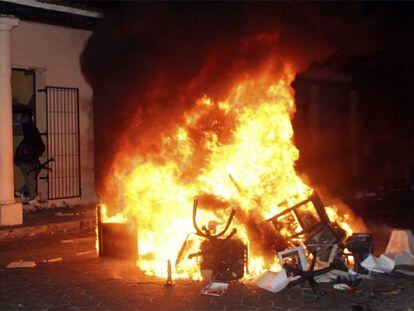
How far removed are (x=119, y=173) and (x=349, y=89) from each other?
47.6 feet

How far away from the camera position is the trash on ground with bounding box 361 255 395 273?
274 inches

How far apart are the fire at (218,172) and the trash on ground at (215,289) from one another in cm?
105

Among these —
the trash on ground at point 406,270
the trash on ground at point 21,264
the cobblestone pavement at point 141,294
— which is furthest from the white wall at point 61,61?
the trash on ground at point 406,270

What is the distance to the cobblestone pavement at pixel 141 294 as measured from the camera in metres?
5.81

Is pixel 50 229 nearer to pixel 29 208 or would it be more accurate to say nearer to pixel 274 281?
pixel 29 208

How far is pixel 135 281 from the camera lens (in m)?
6.86

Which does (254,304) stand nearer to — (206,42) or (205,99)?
(205,99)

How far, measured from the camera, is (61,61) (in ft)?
43.0

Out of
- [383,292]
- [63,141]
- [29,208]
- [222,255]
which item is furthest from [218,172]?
[63,141]

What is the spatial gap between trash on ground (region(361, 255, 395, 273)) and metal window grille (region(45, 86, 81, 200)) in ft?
28.3

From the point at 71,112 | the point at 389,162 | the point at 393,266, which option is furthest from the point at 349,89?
the point at 393,266

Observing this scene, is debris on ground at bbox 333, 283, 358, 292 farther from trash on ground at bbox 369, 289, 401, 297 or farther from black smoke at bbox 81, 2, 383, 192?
black smoke at bbox 81, 2, 383, 192

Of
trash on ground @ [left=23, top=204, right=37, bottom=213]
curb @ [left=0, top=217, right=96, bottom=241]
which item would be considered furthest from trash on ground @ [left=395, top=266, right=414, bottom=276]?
trash on ground @ [left=23, top=204, right=37, bottom=213]

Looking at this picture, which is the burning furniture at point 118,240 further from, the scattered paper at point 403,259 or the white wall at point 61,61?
the white wall at point 61,61
